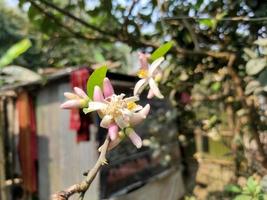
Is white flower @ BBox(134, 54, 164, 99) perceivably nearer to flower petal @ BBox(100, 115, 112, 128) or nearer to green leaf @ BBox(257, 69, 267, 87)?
flower petal @ BBox(100, 115, 112, 128)

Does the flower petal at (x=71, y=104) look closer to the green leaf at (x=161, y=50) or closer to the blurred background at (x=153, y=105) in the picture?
the green leaf at (x=161, y=50)

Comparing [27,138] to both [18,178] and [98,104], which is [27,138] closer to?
[18,178]

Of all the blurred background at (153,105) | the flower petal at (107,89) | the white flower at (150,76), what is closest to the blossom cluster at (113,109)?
the flower petal at (107,89)

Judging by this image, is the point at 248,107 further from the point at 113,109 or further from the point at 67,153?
the point at 67,153

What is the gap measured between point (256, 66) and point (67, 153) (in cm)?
338

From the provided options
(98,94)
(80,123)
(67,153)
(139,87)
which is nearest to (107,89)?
(98,94)

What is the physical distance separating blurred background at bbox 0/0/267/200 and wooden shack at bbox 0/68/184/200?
0.01 metres

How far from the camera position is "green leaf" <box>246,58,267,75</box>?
160cm

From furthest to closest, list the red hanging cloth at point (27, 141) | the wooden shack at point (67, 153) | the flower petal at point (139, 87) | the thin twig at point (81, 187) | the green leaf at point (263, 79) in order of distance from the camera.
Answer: the red hanging cloth at point (27, 141)
the wooden shack at point (67, 153)
the green leaf at point (263, 79)
the flower petal at point (139, 87)
the thin twig at point (81, 187)

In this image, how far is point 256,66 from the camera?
1.62 m

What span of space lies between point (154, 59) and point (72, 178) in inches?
147

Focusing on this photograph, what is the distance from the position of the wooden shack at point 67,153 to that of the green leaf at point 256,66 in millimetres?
2473

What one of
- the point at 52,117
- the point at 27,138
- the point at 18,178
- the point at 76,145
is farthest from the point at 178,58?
the point at 18,178

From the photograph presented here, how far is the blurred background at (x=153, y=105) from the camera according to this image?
7.08ft
